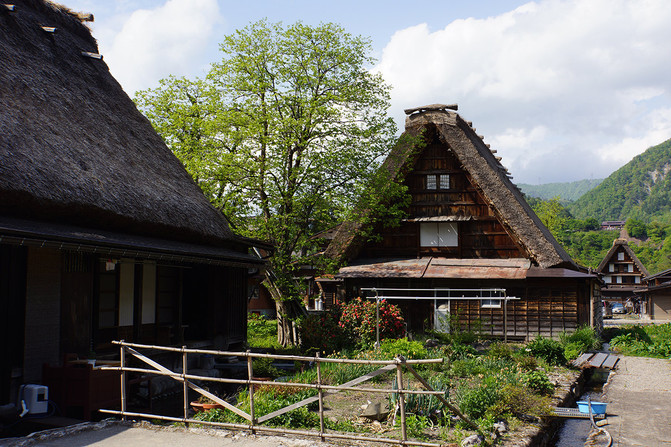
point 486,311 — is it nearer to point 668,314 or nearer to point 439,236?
point 439,236

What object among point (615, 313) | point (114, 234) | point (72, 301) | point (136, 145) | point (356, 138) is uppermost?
point (356, 138)

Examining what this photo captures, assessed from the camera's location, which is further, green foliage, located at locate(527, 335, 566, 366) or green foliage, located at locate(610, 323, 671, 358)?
green foliage, located at locate(610, 323, 671, 358)

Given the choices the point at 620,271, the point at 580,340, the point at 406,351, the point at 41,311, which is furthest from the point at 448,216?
the point at 620,271

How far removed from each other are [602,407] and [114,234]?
31.3ft

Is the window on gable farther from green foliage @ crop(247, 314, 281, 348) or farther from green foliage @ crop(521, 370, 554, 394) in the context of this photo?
green foliage @ crop(521, 370, 554, 394)

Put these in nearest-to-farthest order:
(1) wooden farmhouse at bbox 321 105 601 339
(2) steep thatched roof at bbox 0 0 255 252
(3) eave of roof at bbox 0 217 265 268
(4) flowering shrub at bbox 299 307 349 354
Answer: (3) eave of roof at bbox 0 217 265 268
(2) steep thatched roof at bbox 0 0 255 252
(4) flowering shrub at bbox 299 307 349 354
(1) wooden farmhouse at bbox 321 105 601 339

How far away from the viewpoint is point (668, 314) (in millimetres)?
50562

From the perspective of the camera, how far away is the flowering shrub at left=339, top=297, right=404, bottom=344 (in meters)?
17.4

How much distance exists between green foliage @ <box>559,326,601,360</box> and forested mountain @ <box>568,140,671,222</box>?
402 feet

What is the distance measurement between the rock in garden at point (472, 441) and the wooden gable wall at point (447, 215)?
583 inches

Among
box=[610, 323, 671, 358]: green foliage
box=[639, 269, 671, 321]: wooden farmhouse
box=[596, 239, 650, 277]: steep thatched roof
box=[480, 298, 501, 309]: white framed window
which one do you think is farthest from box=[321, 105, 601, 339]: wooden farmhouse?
box=[596, 239, 650, 277]: steep thatched roof

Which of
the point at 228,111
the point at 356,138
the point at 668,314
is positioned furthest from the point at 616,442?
the point at 668,314

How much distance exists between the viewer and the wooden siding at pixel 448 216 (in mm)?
22531

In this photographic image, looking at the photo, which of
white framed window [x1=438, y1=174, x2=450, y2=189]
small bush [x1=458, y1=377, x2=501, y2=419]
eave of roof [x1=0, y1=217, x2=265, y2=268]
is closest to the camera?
eave of roof [x1=0, y1=217, x2=265, y2=268]
